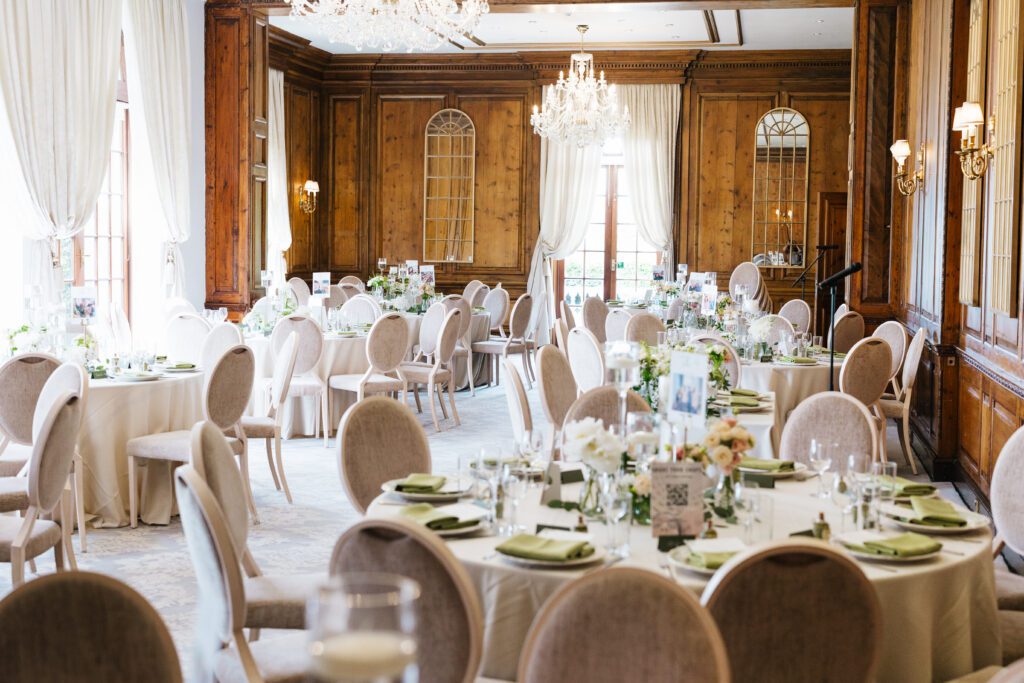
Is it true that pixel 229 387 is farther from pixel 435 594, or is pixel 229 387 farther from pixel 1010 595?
pixel 1010 595

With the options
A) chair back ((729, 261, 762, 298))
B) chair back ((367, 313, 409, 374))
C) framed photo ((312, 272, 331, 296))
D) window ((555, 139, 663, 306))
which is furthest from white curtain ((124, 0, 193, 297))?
chair back ((729, 261, 762, 298))

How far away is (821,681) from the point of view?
7.64 ft

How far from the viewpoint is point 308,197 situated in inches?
582

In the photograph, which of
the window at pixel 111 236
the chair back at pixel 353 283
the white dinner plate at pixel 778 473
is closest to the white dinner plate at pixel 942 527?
the white dinner plate at pixel 778 473

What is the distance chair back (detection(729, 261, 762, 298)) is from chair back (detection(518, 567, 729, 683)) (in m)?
11.8

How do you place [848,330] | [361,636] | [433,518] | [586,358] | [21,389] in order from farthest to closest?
[848,330], [586,358], [21,389], [433,518], [361,636]

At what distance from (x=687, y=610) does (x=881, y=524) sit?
4.74ft

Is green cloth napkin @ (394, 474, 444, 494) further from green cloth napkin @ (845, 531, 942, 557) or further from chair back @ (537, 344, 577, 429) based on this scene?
chair back @ (537, 344, 577, 429)

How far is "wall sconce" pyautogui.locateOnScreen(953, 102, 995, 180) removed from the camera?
6102mm

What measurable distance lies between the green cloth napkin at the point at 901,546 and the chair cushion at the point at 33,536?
2.94m

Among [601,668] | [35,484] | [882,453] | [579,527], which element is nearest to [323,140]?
[882,453]

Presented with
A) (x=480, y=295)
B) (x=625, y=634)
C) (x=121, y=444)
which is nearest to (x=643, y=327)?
(x=480, y=295)

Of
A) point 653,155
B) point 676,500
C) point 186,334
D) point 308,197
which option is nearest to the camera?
point 676,500

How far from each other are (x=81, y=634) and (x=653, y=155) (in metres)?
13.1
